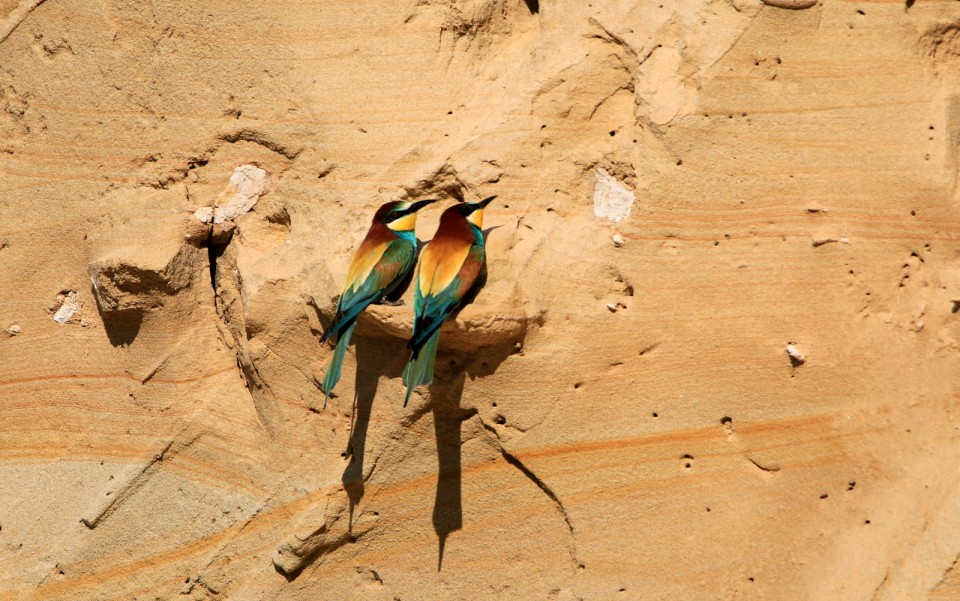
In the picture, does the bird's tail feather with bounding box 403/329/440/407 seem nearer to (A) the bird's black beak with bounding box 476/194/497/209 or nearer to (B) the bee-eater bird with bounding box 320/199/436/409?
(B) the bee-eater bird with bounding box 320/199/436/409

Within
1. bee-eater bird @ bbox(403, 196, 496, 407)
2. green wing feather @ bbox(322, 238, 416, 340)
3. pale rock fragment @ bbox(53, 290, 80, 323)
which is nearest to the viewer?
bee-eater bird @ bbox(403, 196, 496, 407)

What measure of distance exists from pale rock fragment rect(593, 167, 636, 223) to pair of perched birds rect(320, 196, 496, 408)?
0.29 m

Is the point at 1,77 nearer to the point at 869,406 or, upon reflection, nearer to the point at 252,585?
the point at 252,585

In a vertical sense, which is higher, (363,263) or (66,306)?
(363,263)

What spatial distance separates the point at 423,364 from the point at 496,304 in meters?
0.24

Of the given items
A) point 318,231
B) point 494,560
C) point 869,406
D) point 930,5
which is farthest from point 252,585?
point 930,5

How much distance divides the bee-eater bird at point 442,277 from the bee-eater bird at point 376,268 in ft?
0.25

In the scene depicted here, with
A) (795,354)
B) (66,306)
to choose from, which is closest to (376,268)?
(795,354)

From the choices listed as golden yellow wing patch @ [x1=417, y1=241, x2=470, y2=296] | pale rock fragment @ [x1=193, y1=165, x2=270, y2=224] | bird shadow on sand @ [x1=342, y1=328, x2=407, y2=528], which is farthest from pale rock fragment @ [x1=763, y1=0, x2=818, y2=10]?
pale rock fragment @ [x1=193, y1=165, x2=270, y2=224]

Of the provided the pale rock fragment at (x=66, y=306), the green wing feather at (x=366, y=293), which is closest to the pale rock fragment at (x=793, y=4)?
the green wing feather at (x=366, y=293)

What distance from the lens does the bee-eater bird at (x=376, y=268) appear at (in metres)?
2.48

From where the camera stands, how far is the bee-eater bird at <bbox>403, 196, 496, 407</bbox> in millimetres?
2363

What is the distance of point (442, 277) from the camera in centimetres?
240

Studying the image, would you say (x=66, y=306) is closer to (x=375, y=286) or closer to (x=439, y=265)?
(x=375, y=286)
